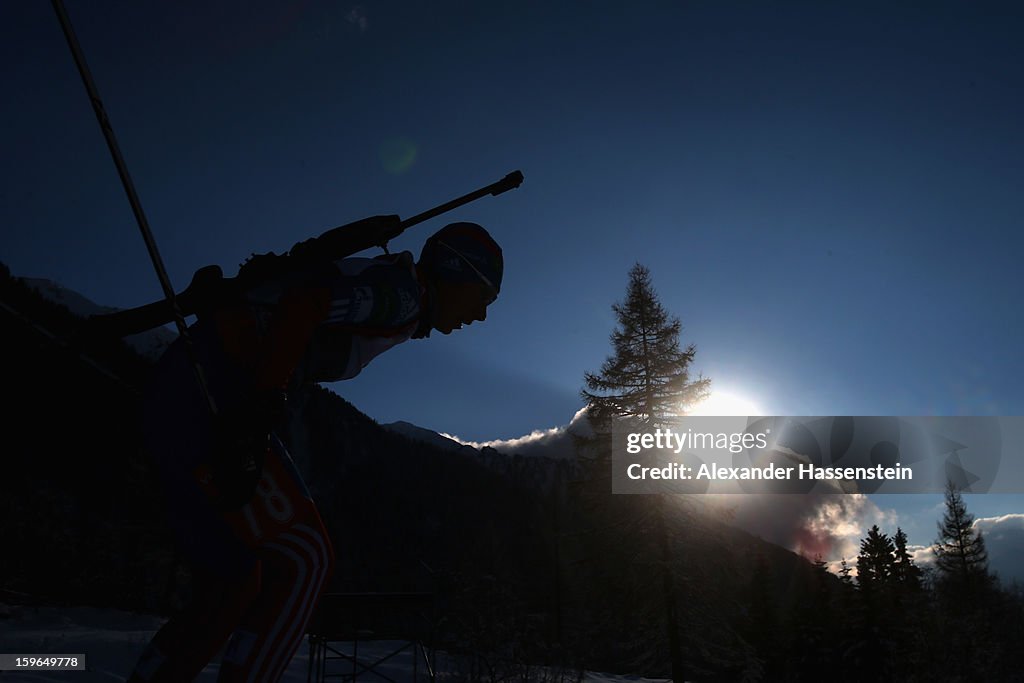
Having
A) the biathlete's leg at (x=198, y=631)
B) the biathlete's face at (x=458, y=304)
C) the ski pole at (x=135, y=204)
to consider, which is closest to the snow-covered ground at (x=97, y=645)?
the biathlete's leg at (x=198, y=631)

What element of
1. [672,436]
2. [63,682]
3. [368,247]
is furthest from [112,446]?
[368,247]

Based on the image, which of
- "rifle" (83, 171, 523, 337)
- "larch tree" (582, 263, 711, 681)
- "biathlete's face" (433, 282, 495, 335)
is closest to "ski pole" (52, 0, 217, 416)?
"rifle" (83, 171, 523, 337)

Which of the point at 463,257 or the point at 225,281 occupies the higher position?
the point at 463,257

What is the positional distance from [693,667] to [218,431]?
70.6 feet

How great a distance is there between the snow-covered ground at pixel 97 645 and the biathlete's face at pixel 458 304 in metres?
5.78

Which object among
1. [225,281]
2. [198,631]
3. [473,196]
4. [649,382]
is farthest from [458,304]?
[649,382]

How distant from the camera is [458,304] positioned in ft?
7.83

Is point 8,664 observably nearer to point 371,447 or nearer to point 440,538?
point 440,538

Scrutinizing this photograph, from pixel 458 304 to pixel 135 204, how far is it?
44.3 inches

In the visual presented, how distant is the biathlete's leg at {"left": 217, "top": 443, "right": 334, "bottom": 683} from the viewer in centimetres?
162

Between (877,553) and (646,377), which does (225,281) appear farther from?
(877,553)

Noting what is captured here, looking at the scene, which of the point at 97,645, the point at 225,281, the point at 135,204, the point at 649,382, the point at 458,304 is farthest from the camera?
the point at 649,382

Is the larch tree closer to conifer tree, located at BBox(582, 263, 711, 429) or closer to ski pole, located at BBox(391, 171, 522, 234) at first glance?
conifer tree, located at BBox(582, 263, 711, 429)

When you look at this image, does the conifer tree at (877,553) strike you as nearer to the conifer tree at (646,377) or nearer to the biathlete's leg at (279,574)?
the conifer tree at (646,377)
